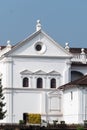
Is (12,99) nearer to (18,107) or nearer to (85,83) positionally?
(18,107)

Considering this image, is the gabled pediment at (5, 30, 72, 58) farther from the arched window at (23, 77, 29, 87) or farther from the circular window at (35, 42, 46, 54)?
the arched window at (23, 77, 29, 87)

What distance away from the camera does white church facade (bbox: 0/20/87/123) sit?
13162 centimetres

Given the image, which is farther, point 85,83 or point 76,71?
point 76,71

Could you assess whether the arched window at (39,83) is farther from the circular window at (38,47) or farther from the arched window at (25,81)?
the circular window at (38,47)

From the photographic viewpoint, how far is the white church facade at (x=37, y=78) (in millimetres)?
131625

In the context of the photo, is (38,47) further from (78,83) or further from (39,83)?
(78,83)

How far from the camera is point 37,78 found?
13325cm

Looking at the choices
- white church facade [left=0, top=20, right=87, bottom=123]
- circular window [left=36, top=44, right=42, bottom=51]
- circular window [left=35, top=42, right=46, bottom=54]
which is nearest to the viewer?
white church facade [left=0, top=20, right=87, bottom=123]

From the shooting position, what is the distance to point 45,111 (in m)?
133

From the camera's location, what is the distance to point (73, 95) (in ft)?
422

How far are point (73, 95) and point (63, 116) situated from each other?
197 inches

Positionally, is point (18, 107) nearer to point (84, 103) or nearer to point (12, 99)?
point (12, 99)

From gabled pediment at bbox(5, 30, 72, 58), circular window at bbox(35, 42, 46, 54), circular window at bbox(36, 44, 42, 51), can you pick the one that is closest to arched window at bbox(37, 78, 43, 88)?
gabled pediment at bbox(5, 30, 72, 58)

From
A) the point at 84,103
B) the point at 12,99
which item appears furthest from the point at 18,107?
the point at 84,103
